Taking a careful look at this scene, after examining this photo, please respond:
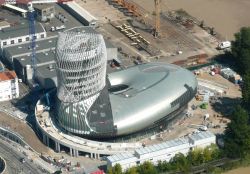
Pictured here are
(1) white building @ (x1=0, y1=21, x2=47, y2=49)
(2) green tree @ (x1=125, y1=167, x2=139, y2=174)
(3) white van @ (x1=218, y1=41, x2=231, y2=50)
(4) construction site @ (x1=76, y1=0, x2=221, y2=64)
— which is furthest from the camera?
(3) white van @ (x1=218, y1=41, x2=231, y2=50)

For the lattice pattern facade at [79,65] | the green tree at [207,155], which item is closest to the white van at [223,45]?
the lattice pattern facade at [79,65]

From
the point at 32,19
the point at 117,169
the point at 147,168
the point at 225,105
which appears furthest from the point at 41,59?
the point at 147,168

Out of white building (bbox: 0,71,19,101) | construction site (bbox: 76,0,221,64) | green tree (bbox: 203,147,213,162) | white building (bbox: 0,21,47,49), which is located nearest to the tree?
construction site (bbox: 76,0,221,64)

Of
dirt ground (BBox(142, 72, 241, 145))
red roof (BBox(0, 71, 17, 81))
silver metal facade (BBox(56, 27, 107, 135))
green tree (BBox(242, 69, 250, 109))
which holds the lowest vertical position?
dirt ground (BBox(142, 72, 241, 145))

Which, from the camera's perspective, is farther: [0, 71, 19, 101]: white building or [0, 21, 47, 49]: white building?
[0, 21, 47, 49]: white building

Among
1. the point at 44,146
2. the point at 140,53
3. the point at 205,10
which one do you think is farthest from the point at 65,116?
the point at 205,10

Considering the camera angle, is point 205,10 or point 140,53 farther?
point 205,10

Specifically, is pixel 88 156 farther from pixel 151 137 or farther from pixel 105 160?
pixel 151 137

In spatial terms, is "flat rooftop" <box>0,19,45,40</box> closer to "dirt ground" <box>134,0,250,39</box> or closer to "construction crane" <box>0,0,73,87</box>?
"construction crane" <box>0,0,73,87</box>
